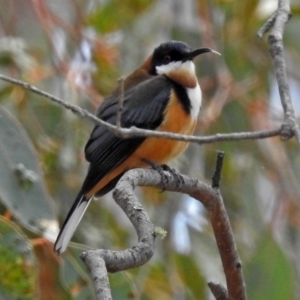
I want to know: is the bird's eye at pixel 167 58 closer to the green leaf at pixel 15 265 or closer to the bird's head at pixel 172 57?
the bird's head at pixel 172 57

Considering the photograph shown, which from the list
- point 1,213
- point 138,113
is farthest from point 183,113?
point 1,213

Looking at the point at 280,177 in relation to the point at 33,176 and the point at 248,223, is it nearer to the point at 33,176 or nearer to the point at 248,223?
the point at 248,223

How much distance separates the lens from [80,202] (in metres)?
2.71

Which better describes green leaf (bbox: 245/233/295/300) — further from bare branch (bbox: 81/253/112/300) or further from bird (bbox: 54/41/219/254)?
bare branch (bbox: 81/253/112/300)

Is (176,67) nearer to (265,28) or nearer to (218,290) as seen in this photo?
(265,28)

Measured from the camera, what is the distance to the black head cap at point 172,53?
302cm

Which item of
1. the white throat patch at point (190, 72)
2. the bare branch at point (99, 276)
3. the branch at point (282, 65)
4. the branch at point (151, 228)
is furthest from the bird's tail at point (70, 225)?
the bare branch at point (99, 276)

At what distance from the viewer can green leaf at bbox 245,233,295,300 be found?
2.80 metres

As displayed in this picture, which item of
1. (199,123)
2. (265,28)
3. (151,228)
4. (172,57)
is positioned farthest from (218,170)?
(199,123)

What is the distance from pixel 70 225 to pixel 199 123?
1.16 m

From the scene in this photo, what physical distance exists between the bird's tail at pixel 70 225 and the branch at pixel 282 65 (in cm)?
88

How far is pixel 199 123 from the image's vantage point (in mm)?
3537

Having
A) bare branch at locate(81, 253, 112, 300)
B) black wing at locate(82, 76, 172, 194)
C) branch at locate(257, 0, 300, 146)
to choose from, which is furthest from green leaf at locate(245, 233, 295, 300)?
bare branch at locate(81, 253, 112, 300)

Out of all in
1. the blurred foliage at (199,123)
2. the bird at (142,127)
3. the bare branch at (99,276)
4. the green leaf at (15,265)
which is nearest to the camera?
the bare branch at (99,276)
